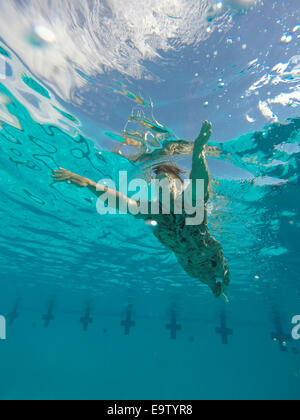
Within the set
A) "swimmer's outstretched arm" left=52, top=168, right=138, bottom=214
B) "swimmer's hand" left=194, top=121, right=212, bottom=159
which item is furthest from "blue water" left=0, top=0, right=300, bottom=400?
"swimmer's outstretched arm" left=52, top=168, right=138, bottom=214

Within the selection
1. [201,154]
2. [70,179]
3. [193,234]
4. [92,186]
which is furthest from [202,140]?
[70,179]

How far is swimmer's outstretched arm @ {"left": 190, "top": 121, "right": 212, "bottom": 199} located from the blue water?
7.70 feet

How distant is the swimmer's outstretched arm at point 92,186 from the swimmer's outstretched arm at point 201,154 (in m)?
1.53

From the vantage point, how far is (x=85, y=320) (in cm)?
2573

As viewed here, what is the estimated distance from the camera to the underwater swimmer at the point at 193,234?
3.98 metres

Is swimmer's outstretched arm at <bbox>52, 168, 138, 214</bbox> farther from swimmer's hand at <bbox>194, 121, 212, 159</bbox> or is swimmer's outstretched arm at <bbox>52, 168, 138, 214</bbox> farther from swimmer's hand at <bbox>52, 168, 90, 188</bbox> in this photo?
swimmer's hand at <bbox>194, 121, 212, 159</bbox>

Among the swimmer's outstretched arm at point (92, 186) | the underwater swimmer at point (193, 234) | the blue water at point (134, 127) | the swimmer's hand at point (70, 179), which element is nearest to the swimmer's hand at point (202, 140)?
the underwater swimmer at point (193, 234)

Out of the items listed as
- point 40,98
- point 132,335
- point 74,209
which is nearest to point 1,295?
point 132,335

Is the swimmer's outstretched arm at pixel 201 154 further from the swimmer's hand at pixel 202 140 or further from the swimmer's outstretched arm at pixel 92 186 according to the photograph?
the swimmer's outstretched arm at pixel 92 186

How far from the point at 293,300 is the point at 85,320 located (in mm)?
23306

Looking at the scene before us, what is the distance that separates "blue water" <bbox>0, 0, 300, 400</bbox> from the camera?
14.9 feet

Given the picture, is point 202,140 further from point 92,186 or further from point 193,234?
point 193,234

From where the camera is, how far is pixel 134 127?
6777 millimetres

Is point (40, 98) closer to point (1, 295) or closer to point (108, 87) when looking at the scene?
point (108, 87)
